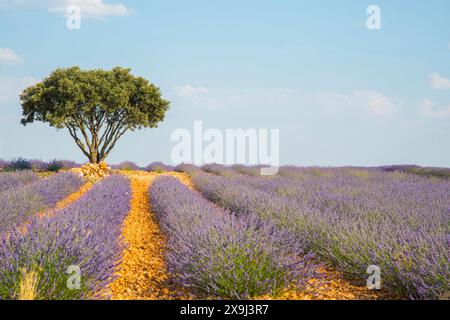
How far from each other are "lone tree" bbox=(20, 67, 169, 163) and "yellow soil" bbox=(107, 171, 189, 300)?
10.8 meters

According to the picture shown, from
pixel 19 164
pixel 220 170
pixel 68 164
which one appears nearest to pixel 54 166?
pixel 68 164

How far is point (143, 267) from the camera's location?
453 centimetres

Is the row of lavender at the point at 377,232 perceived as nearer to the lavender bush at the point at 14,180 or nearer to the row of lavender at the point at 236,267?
the row of lavender at the point at 236,267

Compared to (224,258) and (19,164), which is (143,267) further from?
(19,164)

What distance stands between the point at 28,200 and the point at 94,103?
10599 millimetres

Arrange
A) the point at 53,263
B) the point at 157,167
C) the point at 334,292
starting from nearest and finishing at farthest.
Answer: the point at 53,263
the point at 334,292
the point at 157,167

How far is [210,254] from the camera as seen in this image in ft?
11.5

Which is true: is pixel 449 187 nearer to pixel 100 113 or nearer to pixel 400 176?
pixel 400 176

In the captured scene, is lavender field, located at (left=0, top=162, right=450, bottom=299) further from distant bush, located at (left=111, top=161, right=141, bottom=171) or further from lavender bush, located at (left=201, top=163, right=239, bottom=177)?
distant bush, located at (left=111, top=161, right=141, bottom=171)

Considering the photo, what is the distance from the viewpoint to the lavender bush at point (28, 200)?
6020 millimetres

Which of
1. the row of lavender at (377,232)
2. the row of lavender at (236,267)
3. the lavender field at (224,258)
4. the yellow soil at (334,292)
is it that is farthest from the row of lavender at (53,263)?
the row of lavender at (377,232)

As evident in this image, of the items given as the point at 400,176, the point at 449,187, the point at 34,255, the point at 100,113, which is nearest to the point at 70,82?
the point at 100,113

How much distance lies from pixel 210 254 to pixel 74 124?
1623cm
